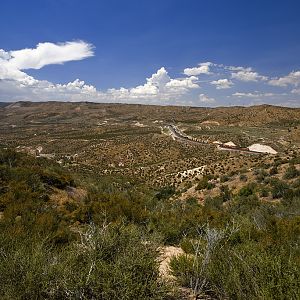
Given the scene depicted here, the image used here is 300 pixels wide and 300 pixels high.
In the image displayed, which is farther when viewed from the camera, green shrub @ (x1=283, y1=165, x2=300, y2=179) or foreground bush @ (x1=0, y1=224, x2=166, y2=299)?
green shrub @ (x1=283, y1=165, x2=300, y2=179)

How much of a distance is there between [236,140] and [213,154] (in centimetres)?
1759

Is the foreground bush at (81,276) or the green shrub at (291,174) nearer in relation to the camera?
the foreground bush at (81,276)

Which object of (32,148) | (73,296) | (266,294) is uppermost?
(266,294)

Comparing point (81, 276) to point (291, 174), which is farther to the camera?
point (291, 174)

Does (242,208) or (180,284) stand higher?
(180,284)

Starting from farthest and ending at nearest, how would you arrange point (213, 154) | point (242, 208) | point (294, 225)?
point (213, 154) < point (242, 208) < point (294, 225)

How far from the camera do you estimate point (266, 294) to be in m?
5.82

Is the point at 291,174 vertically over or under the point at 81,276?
under

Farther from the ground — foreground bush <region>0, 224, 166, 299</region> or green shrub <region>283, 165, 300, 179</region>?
foreground bush <region>0, 224, 166, 299</region>

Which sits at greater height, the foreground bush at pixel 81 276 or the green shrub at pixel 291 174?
the foreground bush at pixel 81 276

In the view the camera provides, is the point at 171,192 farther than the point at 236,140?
No

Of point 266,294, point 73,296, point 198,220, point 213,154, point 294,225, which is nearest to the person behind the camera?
point 266,294

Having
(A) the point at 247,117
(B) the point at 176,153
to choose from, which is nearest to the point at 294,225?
(B) the point at 176,153

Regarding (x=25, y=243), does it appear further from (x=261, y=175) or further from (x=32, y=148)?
(x=32, y=148)
